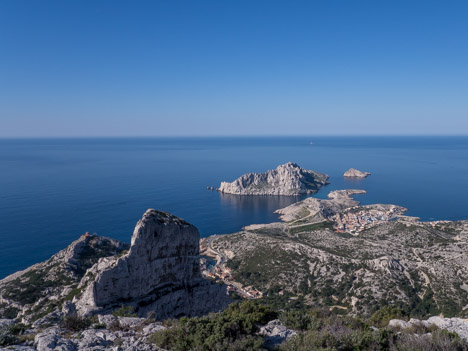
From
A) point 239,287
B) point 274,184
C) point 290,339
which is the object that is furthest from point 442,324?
point 274,184

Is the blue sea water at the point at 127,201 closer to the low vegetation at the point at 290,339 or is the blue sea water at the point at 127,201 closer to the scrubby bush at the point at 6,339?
the scrubby bush at the point at 6,339

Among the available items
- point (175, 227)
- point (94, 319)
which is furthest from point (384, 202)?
point (94, 319)

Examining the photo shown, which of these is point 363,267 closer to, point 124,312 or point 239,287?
point 239,287

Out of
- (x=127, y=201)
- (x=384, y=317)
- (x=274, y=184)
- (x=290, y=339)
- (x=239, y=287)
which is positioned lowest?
(x=239, y=287)

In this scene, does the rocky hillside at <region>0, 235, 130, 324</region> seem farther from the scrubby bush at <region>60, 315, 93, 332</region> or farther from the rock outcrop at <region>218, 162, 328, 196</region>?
the rock outcrop at <region>218, 162, 328, 196</region>

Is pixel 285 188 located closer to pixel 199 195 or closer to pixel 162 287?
pixel 199 195
